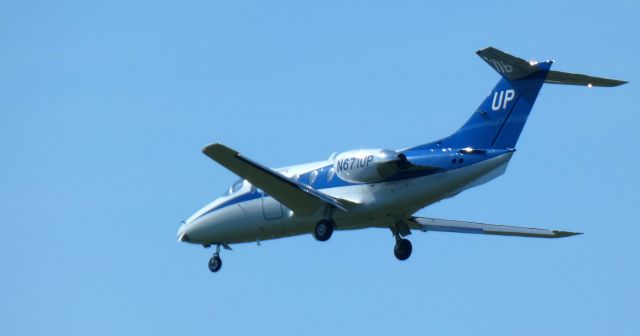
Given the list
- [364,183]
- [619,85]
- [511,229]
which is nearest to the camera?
[619,85]

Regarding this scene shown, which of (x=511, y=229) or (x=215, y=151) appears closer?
(x=215, y=151)

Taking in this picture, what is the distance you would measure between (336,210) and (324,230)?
769 millimetres

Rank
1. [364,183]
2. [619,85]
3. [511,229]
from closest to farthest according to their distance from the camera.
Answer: [619,85], [364,183], [511,229]

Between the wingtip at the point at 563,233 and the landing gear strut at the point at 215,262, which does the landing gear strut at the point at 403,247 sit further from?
the landing gear strut at the point at 215,262

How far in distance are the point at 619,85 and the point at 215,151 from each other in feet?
39.6

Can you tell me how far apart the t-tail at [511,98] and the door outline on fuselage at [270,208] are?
284 inches

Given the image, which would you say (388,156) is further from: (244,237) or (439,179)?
(244,237)

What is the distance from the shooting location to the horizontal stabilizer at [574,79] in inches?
1880

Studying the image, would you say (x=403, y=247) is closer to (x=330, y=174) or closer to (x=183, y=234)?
(x=330, y=174)

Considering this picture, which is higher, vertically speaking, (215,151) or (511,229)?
(215,151)

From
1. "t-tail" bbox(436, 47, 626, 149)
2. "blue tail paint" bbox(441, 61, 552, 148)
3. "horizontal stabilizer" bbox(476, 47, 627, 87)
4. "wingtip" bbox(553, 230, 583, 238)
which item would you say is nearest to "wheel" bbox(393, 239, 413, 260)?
"wingtip" bbox(553, 230, 583, 238)

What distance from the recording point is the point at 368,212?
50.7 meters

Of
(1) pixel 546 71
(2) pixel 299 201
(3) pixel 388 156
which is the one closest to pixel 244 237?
(2) pixel 299 201

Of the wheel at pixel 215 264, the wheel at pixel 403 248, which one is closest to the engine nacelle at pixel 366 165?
the wheel at pixel 403 248
